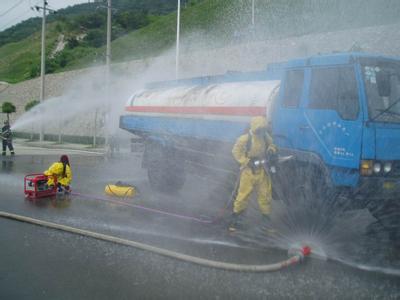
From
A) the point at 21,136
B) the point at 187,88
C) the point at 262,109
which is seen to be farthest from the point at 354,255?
the point at 21,136

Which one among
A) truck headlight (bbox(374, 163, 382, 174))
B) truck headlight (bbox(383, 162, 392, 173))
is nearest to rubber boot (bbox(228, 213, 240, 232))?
truck headlight (bbox(374, 163, 382, 174))

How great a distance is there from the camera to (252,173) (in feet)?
22.3

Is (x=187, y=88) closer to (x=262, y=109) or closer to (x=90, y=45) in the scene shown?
(x=262, y=109)

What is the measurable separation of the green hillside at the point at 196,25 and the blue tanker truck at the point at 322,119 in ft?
58.4

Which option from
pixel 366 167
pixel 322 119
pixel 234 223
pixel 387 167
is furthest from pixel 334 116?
pixel 234 223

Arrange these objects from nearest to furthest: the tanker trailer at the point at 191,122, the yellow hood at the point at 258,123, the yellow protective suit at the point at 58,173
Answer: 1. the yellow hood at the point at 258,123
2. the tanker trailer at the point at 191,122
3. the yellow protective suit at the point at 58,173

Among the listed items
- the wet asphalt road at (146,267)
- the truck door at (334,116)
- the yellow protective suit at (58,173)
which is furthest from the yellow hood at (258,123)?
the yellow protective suit at (58,173)

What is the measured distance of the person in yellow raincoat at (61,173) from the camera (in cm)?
962

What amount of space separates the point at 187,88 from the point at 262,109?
9.17 feet

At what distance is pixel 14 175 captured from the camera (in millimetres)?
12867

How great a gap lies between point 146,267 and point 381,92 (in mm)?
3882

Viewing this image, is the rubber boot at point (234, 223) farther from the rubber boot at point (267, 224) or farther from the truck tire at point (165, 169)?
Result: the truck tire at point (165, 169)

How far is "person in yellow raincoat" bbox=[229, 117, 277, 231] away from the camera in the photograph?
22.3 ft

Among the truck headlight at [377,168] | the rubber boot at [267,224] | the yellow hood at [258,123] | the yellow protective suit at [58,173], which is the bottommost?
the rubber boot at [267,224]
